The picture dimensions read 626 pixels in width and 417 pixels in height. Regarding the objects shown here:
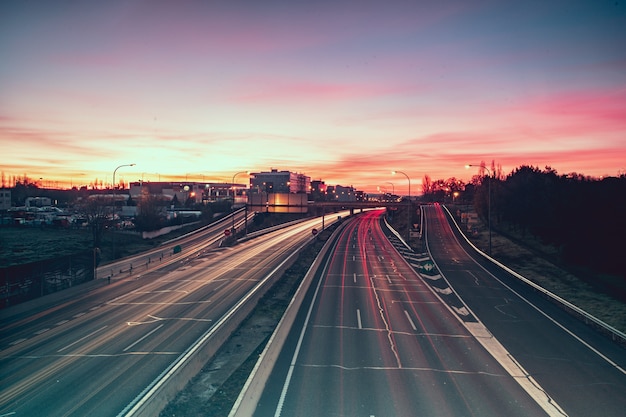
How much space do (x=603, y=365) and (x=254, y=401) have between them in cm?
1805

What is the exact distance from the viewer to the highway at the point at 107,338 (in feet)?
55.4

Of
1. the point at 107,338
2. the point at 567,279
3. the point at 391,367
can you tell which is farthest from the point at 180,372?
the point at 567,279

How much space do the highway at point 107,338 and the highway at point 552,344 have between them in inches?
716

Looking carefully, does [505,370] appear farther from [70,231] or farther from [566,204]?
[70,231]

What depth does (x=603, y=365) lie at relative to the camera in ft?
69.9

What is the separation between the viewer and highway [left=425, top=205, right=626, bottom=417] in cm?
1773

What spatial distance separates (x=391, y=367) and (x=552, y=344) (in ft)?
36.3

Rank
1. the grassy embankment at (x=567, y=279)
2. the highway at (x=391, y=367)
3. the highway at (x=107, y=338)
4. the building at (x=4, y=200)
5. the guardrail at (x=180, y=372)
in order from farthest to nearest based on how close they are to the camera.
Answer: the building at (x=4, y=200)
the grassy embankment at (x=567, y=279)
the highway at (x=107, y=338)
the highway at (x=391, y=367)
the guardrail at (x=180, y=372)

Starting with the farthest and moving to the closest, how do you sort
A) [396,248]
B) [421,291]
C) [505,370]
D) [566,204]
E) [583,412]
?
[396,248] → [566,204] → [421,291] → [505,370] → [583,412]

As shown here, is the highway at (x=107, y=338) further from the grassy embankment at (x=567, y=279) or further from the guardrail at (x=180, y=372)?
the grassy embankment at (x=567, y=279)

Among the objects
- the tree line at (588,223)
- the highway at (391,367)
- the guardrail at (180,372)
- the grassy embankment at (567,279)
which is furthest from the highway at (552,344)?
the guardrail at (180,372)

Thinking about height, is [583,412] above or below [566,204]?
below

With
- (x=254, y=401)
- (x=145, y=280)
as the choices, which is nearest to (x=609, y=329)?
(x=254, y=401)

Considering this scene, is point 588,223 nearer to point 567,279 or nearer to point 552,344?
point 567,279
